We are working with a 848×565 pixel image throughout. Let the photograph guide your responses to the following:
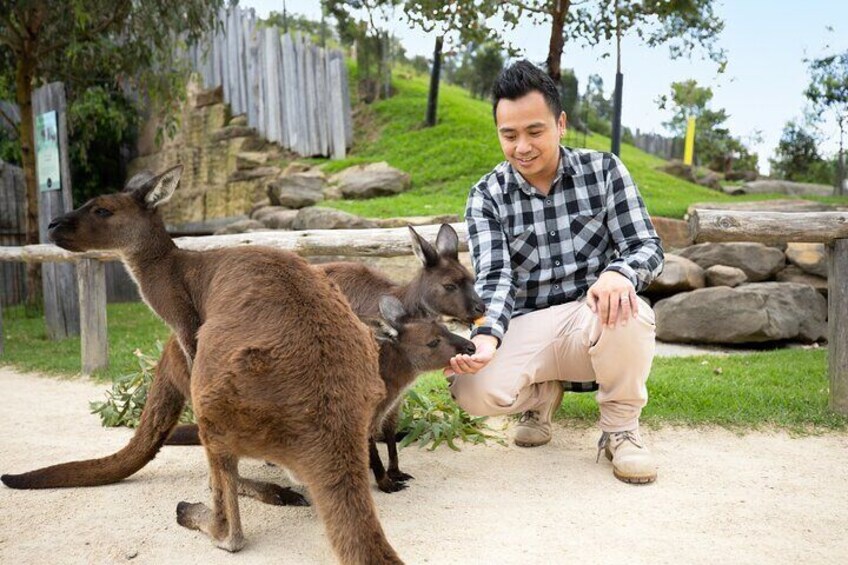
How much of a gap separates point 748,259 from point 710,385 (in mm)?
3243

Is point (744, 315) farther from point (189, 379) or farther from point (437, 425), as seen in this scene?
point (189, 379)

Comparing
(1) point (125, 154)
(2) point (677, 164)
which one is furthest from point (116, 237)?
(2) point (677, 164)

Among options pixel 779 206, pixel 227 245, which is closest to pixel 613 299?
pixel 227 245

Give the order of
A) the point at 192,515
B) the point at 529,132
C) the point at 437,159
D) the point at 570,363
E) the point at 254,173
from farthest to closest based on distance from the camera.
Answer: the point at 437,159, the point at 254,173, the point at 570,363, the point at 529,132, the point at 192,515

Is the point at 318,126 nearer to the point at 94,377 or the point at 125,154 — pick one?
the point at 125,154

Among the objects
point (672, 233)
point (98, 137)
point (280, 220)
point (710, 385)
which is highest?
point (98, 137)

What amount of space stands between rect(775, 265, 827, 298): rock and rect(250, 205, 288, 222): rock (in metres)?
6.41

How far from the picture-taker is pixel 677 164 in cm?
1545

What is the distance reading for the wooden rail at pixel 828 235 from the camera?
13.0 feet

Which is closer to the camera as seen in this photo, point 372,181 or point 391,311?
point 391,311

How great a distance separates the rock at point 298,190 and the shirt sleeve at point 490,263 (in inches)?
274

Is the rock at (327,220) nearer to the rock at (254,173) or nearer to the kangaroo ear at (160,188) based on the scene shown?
the rock at (254,173)

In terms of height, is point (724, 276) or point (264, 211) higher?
point (264, 211)

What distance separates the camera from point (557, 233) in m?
3.34
